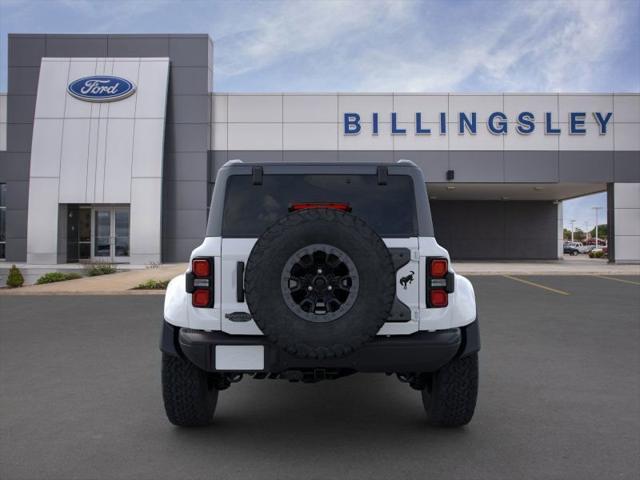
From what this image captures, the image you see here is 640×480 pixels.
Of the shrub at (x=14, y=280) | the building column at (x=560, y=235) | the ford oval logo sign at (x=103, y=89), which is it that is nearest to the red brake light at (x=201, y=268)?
the shrub at (x=14, y=280)

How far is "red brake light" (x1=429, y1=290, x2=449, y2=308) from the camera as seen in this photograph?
11.2ft

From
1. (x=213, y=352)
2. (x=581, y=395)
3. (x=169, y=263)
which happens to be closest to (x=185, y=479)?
(x=213, y=352)

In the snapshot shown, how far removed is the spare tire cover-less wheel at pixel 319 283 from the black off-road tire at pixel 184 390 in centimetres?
94

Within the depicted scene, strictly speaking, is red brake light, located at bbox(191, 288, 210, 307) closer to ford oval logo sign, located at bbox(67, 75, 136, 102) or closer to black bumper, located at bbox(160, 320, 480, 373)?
black bumper, located at bbox(160, 320, 480, 373)

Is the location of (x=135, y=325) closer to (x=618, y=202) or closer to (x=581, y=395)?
(x=581, y=395)

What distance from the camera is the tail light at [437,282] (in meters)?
3.41

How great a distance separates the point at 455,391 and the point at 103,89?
25.3m

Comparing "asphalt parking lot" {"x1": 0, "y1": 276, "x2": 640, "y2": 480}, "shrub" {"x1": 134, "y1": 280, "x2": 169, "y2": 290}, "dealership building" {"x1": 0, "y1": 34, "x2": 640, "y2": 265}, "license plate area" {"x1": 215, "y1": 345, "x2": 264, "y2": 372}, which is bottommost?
"asphalt parking lot" {"x1": 0, "y1": 276, "x2": 640, "y2": 480}

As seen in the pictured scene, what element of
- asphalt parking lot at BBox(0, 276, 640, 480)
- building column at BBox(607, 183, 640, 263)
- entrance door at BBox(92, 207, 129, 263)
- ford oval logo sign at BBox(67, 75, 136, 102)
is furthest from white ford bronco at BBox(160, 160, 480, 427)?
building column at BBox(607, 183, 640, 263)

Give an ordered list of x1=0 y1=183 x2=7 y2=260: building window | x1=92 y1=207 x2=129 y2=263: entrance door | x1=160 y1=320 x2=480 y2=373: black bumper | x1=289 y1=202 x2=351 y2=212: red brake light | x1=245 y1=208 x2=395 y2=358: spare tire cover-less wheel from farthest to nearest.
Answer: x1=0 y1=183 x2=7 y2=260: building window
x1=92 y1=207 x2=129 y2=263: entrance door
x1=289 y1=202 x2=351 y2=212: red brake light
x1=160 y1=320 x2=480 y2=373: black bumper
x1=245 y1=208 x2=395 y2=358: spare tire cover-less wheel

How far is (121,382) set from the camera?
17.2 ft

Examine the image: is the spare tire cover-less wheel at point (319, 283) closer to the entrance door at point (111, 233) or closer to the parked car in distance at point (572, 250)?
the entrance door at point (111, 233)

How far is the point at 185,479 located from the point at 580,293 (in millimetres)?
12278

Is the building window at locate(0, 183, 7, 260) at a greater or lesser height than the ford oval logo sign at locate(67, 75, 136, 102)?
lesser
